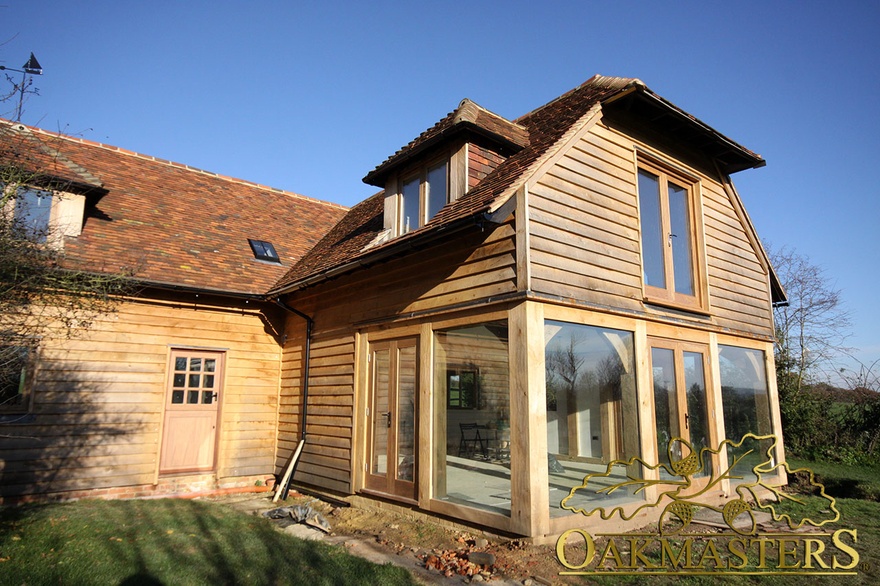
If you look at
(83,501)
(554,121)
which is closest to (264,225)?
(83,501)

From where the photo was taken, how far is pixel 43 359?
9281 millimetres

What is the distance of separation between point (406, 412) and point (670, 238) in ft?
16.0

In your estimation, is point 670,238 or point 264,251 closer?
point 670,238

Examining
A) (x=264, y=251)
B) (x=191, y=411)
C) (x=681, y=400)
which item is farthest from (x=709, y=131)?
(x=191, y=411)

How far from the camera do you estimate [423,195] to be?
9.20 m

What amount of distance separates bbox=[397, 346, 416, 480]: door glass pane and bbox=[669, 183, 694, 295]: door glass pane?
425cm

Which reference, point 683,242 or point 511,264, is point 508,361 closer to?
point 511,264

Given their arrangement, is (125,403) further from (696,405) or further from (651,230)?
(696,405)

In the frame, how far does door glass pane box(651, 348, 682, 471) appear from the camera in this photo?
8.02 m

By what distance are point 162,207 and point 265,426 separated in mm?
5268

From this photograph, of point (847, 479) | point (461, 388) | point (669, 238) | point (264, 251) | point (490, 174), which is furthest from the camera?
point (264, 251)

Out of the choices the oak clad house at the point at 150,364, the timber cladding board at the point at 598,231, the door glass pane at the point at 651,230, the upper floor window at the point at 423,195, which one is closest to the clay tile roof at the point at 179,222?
the oak clad house at the point at 150,364

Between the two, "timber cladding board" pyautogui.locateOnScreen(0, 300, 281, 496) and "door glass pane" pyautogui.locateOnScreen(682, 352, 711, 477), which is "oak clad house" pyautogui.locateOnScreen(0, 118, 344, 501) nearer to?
"timber cladding board" pyautogui.locateOnScreen(0, 300, 281, 496)

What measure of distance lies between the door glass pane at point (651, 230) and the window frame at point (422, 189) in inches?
116
